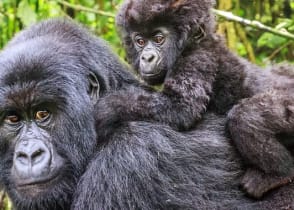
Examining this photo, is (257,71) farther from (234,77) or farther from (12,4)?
(12,4)

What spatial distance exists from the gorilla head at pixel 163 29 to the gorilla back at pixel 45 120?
0.55 m

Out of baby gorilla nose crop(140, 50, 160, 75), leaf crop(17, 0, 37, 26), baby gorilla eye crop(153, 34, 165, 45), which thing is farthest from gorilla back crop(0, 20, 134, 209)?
leaf crop(17, 0, 37, 26)

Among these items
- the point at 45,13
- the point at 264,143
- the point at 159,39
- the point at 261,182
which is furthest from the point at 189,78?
the point at 45,13

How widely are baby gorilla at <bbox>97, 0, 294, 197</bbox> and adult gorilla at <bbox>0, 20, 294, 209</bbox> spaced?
0.11 meters

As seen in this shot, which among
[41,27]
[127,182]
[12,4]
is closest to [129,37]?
[41,27]

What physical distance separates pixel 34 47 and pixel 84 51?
29 centimetres

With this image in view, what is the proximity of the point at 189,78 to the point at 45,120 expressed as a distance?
2.96ft

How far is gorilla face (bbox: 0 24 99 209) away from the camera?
10.1ft

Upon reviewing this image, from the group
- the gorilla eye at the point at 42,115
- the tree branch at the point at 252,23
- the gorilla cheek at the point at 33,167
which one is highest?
the tree branch at the point at 252,23

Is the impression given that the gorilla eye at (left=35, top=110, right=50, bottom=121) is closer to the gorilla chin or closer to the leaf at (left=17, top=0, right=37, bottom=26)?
the gorilla chin

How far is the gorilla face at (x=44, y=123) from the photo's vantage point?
3.09 m

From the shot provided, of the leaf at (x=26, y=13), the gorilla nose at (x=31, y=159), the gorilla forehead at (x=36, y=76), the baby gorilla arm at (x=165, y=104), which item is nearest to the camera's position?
the gorilla nose at (x=31, y=159)

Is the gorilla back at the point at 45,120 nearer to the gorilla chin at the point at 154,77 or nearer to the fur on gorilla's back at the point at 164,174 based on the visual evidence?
the fur on gorilla's back at the point at 164,174

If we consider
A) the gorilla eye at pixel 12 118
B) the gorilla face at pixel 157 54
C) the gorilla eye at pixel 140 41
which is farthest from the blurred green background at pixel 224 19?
the gorilla eye at pixel 12 118
